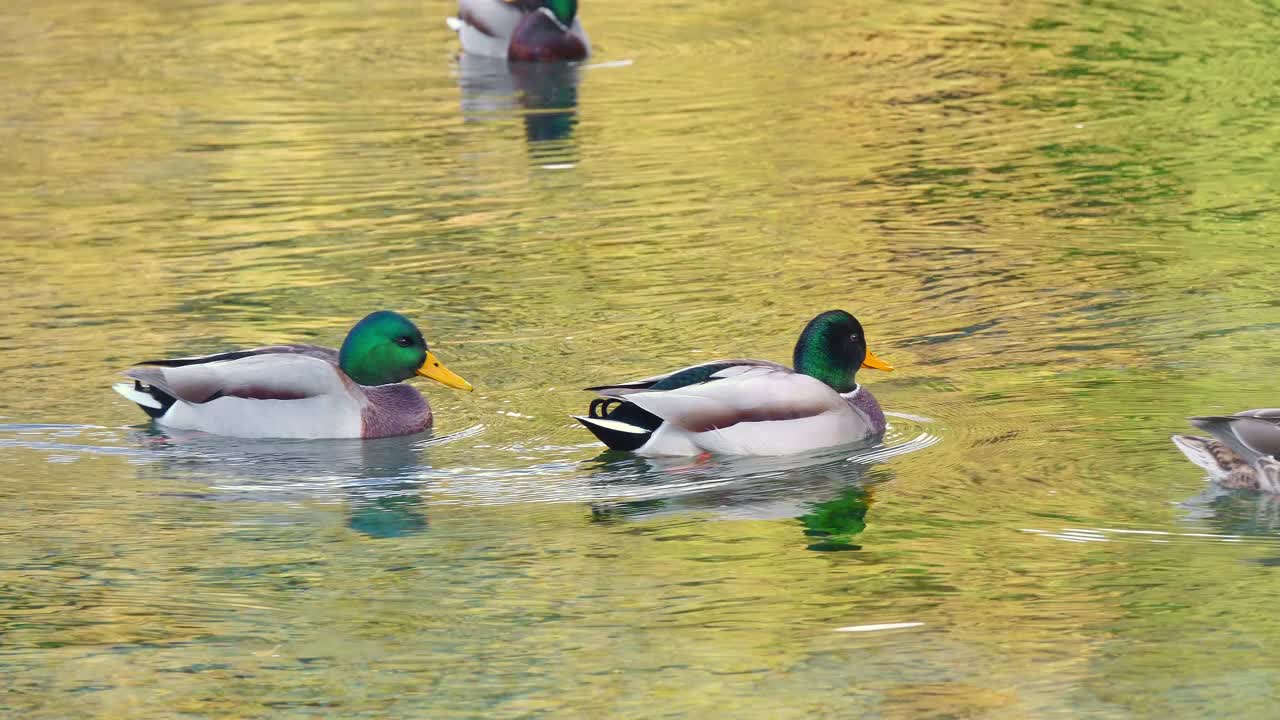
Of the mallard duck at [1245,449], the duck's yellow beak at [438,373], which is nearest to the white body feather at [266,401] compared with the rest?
the duck's yellow beak at [438,373]

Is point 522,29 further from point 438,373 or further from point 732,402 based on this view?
point 732,402

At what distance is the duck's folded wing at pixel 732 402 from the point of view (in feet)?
31.4

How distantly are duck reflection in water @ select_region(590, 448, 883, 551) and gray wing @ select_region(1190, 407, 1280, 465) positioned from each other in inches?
53.0

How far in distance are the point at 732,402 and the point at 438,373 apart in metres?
1.52

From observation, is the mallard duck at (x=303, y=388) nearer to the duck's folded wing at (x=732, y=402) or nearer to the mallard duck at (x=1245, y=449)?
the duck's folded wing at (x=732, y=402)

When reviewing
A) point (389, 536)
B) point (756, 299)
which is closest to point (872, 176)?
point (756, 299)

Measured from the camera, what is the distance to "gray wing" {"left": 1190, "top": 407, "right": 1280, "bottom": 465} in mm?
8602

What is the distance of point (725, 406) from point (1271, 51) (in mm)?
12058

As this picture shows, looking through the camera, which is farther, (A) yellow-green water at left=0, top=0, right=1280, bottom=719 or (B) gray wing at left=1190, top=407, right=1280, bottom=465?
(B) gray wing at left=1190, top=407, right=1280, bottom=465

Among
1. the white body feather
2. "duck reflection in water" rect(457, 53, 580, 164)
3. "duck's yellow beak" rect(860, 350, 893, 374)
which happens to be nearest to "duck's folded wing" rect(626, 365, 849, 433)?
"duck's yellow beak" rect(860, 350, 893, 374)

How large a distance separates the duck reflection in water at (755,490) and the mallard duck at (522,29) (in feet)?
38.9

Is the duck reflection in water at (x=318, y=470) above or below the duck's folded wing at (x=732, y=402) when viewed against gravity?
below

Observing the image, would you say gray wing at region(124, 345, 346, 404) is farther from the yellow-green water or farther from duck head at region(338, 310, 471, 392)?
the yellow-green water

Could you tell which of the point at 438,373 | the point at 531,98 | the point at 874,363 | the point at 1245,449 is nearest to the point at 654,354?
the point at 438,373
